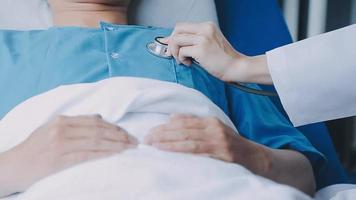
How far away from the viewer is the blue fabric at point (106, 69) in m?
1.16

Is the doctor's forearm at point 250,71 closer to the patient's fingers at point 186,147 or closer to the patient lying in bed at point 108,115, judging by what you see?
→ the patient lying in bed at point 108,115

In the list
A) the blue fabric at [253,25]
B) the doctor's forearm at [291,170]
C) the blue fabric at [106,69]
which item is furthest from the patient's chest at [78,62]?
the blue fabric at [253,25]

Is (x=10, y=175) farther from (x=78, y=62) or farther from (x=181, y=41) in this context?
(x=181, y=41)

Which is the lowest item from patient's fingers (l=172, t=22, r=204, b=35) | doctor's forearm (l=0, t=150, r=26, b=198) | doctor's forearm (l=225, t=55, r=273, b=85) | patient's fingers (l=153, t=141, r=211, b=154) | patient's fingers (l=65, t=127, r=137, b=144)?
doctor's forearm (l=0, t=150, r=26, b=198)

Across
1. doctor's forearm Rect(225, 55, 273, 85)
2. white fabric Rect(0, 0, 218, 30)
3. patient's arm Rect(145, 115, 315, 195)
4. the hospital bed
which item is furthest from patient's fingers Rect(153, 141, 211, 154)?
white fabric Rect(0, 0, 218, 30)

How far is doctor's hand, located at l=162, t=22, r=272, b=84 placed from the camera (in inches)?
45.8

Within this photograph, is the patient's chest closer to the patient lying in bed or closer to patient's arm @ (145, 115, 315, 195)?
the patient lying in bed

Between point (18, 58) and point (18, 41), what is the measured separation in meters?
0.08

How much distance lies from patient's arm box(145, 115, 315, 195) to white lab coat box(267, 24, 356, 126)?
14cm

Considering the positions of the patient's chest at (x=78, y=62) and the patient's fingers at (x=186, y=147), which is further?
the patient's chest at (x=78, y=62)

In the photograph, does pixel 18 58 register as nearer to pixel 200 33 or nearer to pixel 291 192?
pixel 200 33

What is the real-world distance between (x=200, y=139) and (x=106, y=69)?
0.34m

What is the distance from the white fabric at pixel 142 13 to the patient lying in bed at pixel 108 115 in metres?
0.10

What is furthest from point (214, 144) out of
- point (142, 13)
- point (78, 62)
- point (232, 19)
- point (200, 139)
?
point (232, 19)
